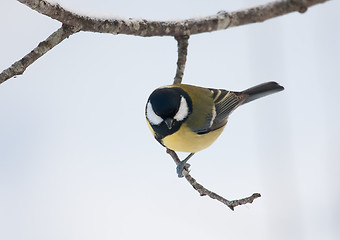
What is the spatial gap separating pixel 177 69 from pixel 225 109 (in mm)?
428

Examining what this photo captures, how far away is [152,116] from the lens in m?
2.21

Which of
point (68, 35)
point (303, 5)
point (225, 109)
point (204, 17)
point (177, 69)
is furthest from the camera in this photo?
point (225, 109)

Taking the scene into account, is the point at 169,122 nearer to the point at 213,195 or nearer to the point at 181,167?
the point at 181,167

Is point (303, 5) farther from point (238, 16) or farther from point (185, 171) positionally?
point (185, 171)

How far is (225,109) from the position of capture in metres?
2.59

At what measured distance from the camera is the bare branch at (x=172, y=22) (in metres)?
1.53

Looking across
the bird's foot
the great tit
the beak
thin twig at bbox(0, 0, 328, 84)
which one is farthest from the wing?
thin twig at bbox(0, 0, 328, 84)

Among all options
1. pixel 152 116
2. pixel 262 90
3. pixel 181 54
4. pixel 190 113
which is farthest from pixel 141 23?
pixel 262 90

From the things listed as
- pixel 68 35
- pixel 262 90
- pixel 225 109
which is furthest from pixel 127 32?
pixel 262 90

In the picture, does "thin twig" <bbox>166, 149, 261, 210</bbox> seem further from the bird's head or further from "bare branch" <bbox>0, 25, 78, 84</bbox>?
"bare branch" <bbox>0, 25, 78, 84</bbox>

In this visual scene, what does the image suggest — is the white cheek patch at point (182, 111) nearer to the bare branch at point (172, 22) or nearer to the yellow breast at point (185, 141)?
the yellow breast at point (185, 141)

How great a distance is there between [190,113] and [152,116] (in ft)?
0.84

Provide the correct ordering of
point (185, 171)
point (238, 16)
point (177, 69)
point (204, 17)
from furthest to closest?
1. point (177, 69)
2. point (185, 171)
3. point (204, 17)
4. point (238, 16)

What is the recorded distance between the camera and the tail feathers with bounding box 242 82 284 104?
2.68 m
